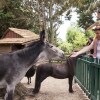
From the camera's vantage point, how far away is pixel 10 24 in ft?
111

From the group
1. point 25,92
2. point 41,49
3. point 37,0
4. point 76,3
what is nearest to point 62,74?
point 25,92

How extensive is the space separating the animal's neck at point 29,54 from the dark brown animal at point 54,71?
7.69ft

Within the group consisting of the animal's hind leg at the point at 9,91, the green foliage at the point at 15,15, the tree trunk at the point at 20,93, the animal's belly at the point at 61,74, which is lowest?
the tree trunk at the point at 20,93

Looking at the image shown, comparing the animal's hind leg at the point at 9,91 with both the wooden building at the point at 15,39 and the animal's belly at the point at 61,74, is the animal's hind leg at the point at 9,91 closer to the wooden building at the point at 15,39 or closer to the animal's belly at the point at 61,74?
the animal's belly at the point at 61,74

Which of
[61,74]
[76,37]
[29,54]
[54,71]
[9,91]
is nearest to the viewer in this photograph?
[9,91]

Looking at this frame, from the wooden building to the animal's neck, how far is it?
46.5 ft

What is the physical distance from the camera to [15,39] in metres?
25.4

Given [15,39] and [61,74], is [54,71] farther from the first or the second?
[15,39]

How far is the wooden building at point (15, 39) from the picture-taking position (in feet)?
75.2

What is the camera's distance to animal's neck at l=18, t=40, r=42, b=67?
20.3ft

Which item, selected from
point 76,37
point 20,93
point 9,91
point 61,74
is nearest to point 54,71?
point 61,74

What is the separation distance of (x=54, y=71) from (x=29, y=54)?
9.19 ft

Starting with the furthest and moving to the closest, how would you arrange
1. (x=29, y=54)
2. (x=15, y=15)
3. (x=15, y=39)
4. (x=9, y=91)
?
(x=15, y=15), (x=15, y=39), (x=29, y=54), (x=9, y=91)

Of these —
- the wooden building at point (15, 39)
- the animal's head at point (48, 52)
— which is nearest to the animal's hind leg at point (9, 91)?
the animal's head at point (48, 52)
